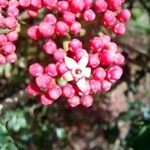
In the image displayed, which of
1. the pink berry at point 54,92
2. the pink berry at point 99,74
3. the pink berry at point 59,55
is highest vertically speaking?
the pink berry at point 59,55

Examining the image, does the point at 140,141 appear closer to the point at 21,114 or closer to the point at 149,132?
the point at 149,132

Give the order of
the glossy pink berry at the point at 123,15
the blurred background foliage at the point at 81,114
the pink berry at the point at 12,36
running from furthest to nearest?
the blurred background foliage at the point at 81,114 < the glossy pink berry at the point at 123,15 < the pink berry at the point at 12,36

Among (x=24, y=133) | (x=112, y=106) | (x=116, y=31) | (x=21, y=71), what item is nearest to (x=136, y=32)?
(x=112, y=106)

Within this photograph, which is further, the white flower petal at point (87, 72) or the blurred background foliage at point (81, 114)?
the blurred background foliage at point (81, 114)

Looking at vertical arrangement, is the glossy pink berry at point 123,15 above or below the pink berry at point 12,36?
above

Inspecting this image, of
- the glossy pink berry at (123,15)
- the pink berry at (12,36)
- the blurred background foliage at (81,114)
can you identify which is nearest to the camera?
the pink berry at (12,36)

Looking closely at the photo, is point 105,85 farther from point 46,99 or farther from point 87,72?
point 46,99

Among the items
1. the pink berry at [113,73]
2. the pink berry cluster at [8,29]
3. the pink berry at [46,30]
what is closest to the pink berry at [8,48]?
the pink berry cluster at [8,29]

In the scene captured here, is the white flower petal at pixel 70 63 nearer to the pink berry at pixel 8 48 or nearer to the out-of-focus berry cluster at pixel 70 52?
the out-of-focus berry cluster at pixel 70 52
